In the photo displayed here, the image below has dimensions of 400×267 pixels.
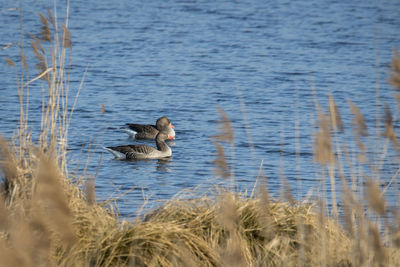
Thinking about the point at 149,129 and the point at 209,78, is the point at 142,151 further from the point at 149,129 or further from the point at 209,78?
the point at 209,78

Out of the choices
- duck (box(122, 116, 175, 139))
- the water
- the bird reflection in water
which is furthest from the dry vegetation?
duck (box(122, 116, 175, 139))

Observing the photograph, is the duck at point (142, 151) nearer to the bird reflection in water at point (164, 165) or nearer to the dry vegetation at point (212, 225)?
the bird reflection in water at point (164, 165)

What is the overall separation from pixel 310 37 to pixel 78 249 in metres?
23.5

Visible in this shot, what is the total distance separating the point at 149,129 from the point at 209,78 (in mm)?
5678

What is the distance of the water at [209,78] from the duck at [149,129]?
1.11 ft

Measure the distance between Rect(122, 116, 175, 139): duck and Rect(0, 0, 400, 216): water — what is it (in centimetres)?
34

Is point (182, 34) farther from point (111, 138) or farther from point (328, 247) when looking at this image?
point (328, 247)

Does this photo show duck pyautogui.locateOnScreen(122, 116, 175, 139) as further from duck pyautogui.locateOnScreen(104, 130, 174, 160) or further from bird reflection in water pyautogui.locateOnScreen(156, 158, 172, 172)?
bird reflection in water pyautogui.locateOnScreen(156, 158, 172, 172)

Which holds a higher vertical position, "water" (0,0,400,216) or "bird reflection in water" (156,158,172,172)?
"water" (0,0,400,216)

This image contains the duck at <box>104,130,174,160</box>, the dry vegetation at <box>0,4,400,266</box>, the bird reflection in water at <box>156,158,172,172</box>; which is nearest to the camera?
the dry vegetation at <box>0,4,400,266</box>

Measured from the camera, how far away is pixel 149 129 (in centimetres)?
1510

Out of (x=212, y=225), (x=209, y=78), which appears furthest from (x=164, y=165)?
(x=209, y=78)

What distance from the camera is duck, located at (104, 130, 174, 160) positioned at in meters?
13.2

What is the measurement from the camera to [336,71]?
21.5 m
